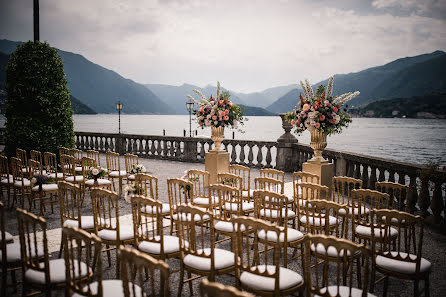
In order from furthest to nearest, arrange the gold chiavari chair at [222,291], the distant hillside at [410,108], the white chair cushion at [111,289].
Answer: the distant hillside at [410,108], the white chair cushion at [111,289], the gold chiavari chair at [222,291]

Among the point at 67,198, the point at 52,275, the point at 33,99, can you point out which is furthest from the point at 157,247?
the point at 33,99

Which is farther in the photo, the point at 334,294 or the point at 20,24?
the point at 20,24

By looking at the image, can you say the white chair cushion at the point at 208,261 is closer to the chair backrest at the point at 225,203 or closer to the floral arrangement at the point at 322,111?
the chair backrest at the point at 225,203

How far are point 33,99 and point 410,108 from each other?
11874 cm

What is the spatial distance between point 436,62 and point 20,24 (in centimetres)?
15673

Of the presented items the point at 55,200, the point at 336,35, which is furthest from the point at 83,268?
the point at 336,35

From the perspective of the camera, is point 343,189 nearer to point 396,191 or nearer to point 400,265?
point 400,265

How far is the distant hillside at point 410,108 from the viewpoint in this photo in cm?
10406

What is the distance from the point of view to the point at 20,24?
24.8m

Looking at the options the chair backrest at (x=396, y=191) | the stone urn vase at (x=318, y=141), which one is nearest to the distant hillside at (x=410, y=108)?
the chair backrest at (x=396, y=191)

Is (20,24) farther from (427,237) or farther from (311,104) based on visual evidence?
(427,237)

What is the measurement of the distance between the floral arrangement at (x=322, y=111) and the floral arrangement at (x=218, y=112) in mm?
1912

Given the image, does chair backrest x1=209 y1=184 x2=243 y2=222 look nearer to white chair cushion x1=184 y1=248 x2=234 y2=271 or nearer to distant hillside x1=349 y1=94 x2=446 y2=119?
white chair cushion x1=184 y1=248 x2=234 y2=271

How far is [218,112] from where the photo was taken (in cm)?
810
